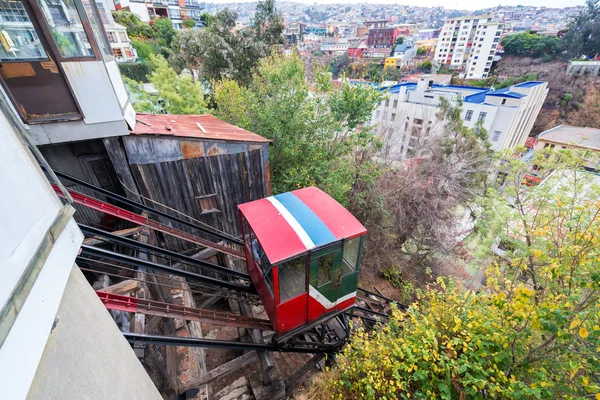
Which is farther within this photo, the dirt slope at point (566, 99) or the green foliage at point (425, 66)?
the green foliage at point (425, 66)

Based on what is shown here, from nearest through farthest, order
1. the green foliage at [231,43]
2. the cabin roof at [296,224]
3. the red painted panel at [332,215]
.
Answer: the cabin roof at [296,224]
the red painted panel at [332,215]
the green foliage at [231,43]

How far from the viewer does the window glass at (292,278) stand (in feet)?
15.0

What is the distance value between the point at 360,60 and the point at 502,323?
264ft

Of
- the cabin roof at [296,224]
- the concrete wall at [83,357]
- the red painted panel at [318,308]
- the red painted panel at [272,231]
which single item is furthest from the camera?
the red painted panel at [318,308]

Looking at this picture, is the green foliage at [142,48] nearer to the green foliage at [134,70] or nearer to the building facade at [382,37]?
the green foliage at [134,70]

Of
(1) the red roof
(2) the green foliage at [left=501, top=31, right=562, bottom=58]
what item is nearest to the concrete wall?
(1) the red roof

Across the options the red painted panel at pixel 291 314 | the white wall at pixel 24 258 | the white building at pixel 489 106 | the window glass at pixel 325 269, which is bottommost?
the white building at pixel 489 106

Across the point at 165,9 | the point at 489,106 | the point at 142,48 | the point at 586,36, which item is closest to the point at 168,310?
the point at 489,106

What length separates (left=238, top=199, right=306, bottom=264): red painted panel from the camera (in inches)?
172

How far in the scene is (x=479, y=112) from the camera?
95.4 feet

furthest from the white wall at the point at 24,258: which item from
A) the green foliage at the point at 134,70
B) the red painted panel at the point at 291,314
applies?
the green foliage at the point at 134,70

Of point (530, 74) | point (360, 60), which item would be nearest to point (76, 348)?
point (530, 74)

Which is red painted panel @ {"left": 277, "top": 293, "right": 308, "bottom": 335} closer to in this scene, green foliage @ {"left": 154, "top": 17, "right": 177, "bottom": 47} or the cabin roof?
the cabin roof

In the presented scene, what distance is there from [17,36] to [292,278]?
6.18 m
